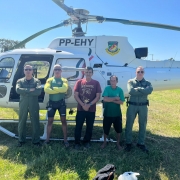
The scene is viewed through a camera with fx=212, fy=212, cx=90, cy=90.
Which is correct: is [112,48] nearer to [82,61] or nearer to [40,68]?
[82,61]

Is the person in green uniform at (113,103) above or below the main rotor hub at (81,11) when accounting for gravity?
below

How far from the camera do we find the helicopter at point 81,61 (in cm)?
573

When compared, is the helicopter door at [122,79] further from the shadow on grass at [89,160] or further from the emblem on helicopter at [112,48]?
the shadow on grass at [89,160]

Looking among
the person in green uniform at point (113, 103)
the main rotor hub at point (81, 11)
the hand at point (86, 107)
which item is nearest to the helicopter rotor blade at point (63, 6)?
the main rotor hub at point (81, 11)

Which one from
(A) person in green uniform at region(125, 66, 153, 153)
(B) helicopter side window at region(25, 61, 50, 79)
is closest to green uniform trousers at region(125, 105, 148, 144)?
(A) person in green uniform at region(125, 66, 153, 153)

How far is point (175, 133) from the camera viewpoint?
6641mm

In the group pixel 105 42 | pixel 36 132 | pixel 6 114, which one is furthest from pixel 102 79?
pixel 6 114

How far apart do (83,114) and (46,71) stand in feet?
6.11

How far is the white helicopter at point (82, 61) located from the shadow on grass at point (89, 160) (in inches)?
56.6

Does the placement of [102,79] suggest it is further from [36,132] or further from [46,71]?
[36,132]

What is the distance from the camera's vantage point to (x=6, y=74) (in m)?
5.80

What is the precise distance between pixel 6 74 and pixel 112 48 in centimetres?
305

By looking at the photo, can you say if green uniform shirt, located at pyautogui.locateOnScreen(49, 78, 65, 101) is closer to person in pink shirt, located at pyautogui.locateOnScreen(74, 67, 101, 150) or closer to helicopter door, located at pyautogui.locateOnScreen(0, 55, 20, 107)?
person in pink shirt, located at pyautogui.locateOnScreen(74, 67, 101, 150)

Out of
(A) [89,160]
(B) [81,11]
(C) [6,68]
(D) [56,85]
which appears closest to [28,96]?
(D) [56,85]
